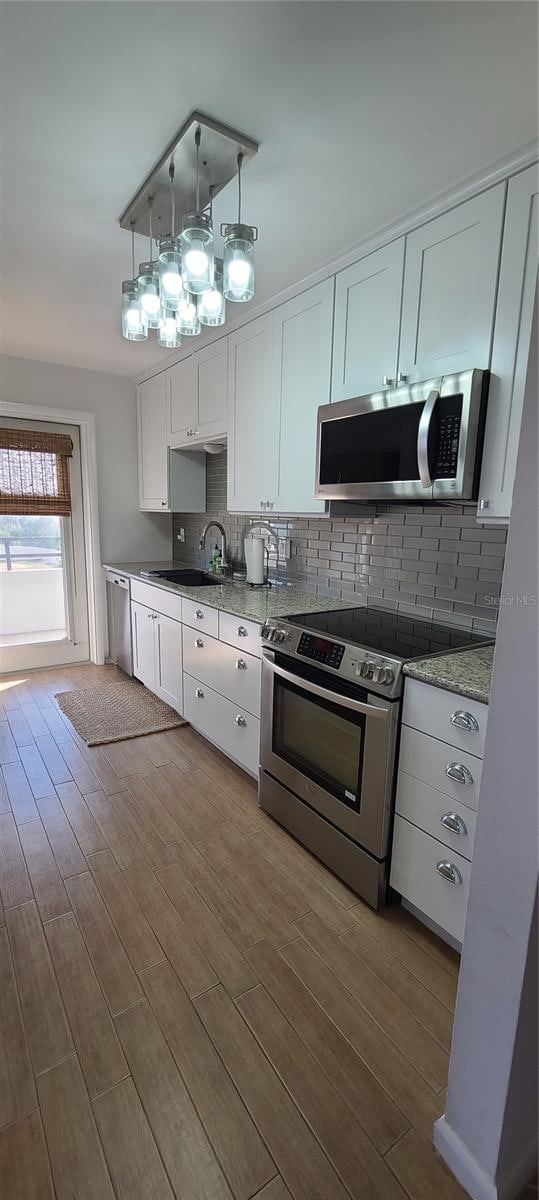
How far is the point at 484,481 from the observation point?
5.41 feet

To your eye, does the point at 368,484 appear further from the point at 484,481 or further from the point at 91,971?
the point at 91,971

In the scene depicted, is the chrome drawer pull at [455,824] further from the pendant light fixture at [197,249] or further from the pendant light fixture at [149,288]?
the pendant light fixture at [149,288]

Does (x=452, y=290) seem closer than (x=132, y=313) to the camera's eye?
Yes

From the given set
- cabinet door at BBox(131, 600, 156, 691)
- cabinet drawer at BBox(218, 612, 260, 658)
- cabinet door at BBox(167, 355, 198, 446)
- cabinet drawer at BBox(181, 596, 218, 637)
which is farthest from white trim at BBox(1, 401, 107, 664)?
cabinet drawer at BBox(218, 612, 260, 658)

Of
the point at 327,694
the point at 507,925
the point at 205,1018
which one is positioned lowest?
the point at 205,1018

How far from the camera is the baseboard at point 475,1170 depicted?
1027 millimetres

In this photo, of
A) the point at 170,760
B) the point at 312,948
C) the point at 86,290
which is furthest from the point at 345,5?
the point at 170,760

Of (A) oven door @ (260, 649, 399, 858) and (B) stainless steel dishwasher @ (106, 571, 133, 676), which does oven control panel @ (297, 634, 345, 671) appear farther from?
(B) stainless steel dishwasher @ (106, 571, 133, 676)

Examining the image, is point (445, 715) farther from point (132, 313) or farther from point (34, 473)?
point (34, 473)

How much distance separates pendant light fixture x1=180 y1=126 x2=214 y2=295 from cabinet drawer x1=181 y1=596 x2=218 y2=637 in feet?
4.95

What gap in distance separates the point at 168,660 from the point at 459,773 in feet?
7.36

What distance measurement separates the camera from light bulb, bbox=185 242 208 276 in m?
1.48

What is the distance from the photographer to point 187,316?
1799mm

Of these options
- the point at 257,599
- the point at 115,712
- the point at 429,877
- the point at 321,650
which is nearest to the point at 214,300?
the point at 321,650
